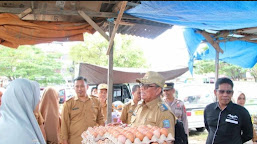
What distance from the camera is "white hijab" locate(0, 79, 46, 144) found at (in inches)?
83.6

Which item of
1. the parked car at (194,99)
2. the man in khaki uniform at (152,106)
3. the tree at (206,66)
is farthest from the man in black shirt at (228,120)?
the tree at (206,66)

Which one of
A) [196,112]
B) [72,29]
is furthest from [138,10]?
[196,112]

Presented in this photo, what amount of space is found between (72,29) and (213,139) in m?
2.69

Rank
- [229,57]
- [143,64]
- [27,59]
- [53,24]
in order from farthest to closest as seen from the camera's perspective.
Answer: [143,64], [27,59], [229,57], [53,24]

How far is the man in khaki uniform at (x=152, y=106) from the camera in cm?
268

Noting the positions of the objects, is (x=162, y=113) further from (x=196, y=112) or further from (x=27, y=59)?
(x=27, y=59)

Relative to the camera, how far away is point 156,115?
8.91 feet

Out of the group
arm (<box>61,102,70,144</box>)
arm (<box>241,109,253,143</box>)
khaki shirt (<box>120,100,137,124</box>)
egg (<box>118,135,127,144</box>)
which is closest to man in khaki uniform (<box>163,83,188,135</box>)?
khaki shirt (<box>120,100,137,124</box>)

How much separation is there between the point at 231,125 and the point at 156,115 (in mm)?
1174

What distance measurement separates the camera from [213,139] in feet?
11.0

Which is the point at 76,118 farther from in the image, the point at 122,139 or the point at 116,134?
the point at 122,139

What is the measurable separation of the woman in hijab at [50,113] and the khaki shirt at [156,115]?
2.13 metres

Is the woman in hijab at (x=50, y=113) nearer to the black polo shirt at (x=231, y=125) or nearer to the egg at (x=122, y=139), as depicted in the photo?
the egg at (x=122, y=139)

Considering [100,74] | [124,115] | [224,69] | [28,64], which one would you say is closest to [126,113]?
[124,115]
